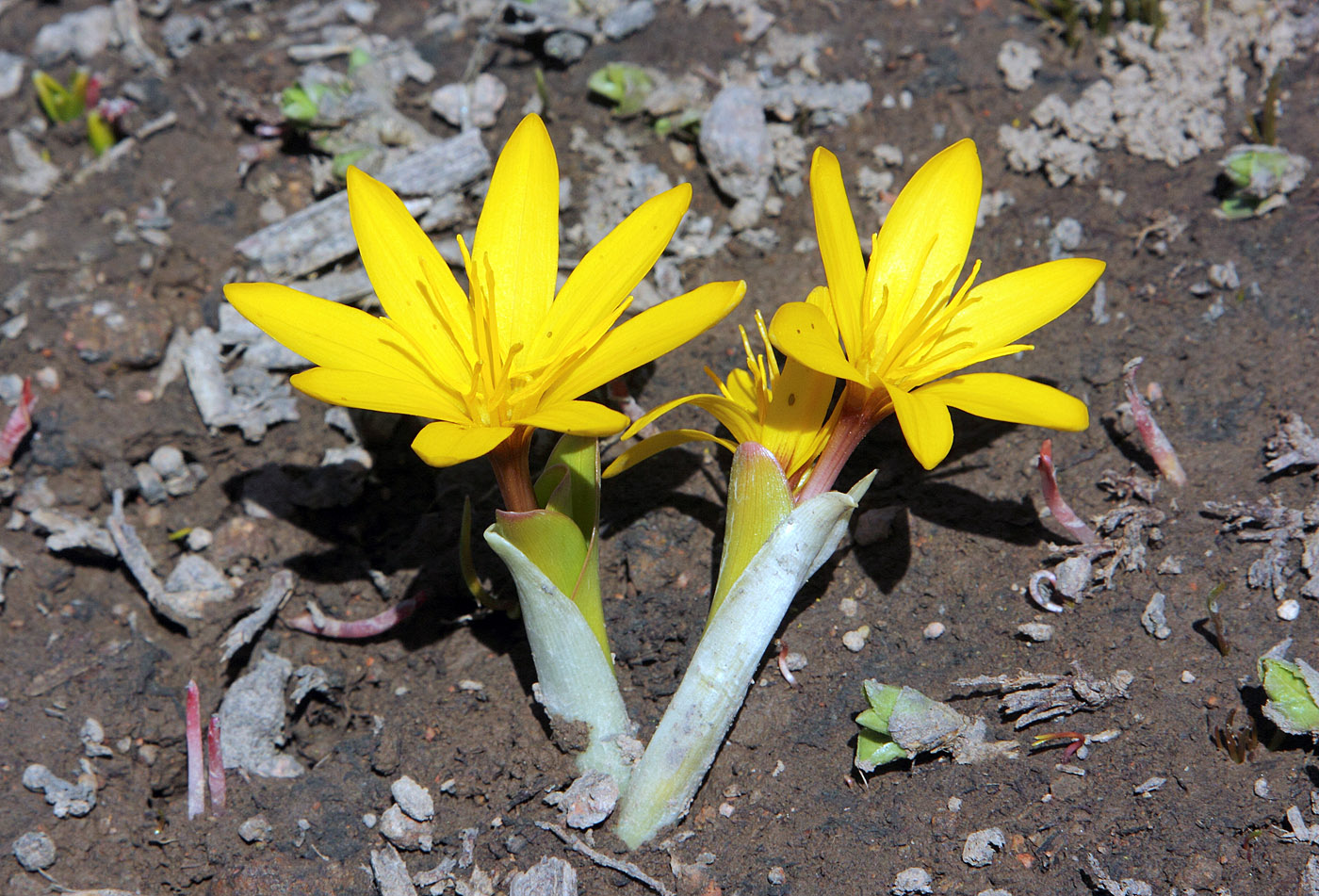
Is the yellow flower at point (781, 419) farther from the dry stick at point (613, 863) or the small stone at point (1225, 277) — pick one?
the small stone at point (1225, 277)

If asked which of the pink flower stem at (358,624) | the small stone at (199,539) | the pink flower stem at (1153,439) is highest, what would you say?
the pink flower stem at (1153,439)

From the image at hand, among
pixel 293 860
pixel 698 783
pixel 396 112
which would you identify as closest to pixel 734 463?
pixel 698 783

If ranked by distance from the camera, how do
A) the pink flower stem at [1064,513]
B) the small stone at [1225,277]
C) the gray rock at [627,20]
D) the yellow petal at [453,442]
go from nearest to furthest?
the yellow petal at [453,442], the pink flower stem at [1064,513], the small stone at [1225,277], the gray rock at [627,20]

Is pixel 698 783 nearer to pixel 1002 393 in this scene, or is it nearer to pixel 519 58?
pixel 1002 393

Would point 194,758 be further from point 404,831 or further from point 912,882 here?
point 912,882

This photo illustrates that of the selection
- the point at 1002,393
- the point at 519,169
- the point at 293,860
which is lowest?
the point at 293,860

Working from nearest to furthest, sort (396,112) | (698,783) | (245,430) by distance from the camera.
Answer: (698,783), (245,430), (396,112)

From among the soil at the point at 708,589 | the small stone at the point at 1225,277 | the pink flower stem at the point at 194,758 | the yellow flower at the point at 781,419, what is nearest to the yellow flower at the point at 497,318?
the yellow flower at the point at 781,419
